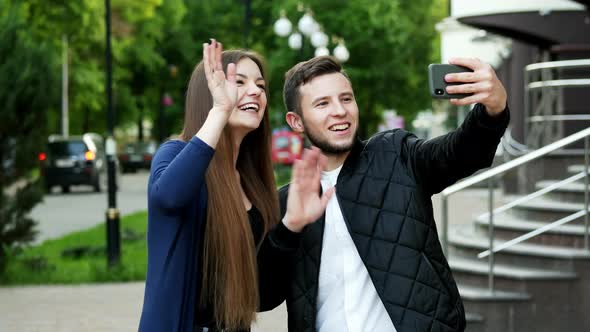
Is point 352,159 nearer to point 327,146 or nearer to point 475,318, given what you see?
point 327,146

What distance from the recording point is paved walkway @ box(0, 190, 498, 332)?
32.1 feet

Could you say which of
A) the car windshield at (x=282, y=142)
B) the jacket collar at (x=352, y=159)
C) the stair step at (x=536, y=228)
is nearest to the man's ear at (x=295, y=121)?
the jacket collar at (x=352, y=159)

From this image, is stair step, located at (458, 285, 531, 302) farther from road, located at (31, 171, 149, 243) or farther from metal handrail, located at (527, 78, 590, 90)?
road, located at (31, 171, 149, 243)

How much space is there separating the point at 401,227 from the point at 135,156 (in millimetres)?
54382

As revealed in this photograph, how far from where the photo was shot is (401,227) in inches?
144

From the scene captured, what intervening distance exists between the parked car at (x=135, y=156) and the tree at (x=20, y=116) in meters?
43.7

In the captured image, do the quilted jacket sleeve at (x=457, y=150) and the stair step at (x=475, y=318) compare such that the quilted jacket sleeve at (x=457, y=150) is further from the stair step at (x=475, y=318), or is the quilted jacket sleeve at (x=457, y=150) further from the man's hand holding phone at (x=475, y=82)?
the stair step at (x=475, y=318)

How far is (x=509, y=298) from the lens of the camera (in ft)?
28.3

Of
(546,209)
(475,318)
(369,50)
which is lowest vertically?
(475,318)

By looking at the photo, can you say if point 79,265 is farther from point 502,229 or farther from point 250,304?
point 250,304

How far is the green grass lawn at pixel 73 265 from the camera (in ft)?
42.8

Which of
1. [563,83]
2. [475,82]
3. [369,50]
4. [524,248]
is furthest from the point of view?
[369,50]

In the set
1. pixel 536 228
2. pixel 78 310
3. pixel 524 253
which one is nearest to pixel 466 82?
pixel 524 253

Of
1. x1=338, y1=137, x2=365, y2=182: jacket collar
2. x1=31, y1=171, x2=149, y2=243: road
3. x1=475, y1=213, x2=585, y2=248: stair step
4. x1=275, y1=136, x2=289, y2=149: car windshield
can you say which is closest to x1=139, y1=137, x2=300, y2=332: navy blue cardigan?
x1=338, y1=137, x2=365, y2=182: jacket collar
